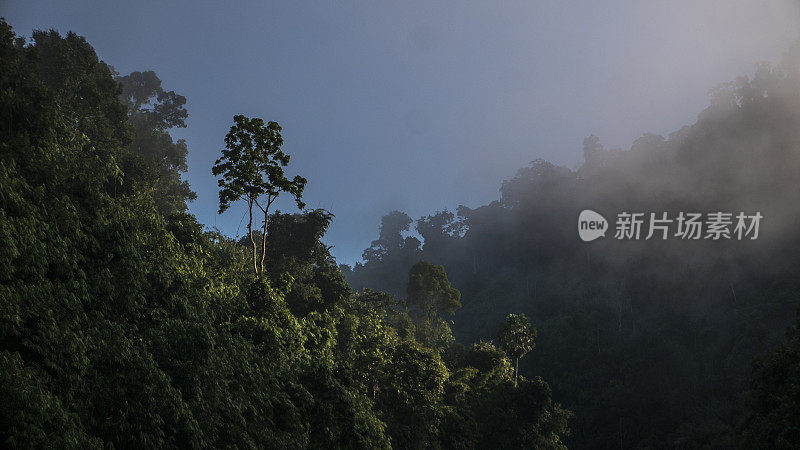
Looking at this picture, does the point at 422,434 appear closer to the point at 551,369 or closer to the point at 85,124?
the point at 85,124

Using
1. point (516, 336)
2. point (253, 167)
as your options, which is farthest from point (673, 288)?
point (253, 167)

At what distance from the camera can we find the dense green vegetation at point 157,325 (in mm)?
7234

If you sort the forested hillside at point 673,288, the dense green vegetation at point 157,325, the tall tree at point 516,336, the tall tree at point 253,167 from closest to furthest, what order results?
the dense green vegetation at point 157,325 < the tall tree at point 253,167 < the tall tree at point 516,336 < the forested hillside at point 673,288

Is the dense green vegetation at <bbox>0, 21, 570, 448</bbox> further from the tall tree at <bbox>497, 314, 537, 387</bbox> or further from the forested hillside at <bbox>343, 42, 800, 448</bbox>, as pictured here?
the forested hillside at <bbox>343, 42, 800, 448</bbox>

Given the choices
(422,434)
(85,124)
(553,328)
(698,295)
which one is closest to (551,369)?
(553,328)

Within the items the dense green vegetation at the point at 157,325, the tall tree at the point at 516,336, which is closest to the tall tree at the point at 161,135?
the dense green vegetation at the point at 157,325

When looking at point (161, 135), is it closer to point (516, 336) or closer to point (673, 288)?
point (516, 336)

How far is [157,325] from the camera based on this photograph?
1004 centimetres

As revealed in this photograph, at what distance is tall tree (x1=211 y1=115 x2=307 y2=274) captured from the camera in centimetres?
1697

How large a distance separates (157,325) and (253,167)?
8456mm

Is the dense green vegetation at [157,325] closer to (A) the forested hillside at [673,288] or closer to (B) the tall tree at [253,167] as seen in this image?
(B) the tall tree at [253,167]

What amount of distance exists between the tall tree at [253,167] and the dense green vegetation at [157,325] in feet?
0.23

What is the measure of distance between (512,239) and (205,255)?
193ft

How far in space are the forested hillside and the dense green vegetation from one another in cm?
1275
